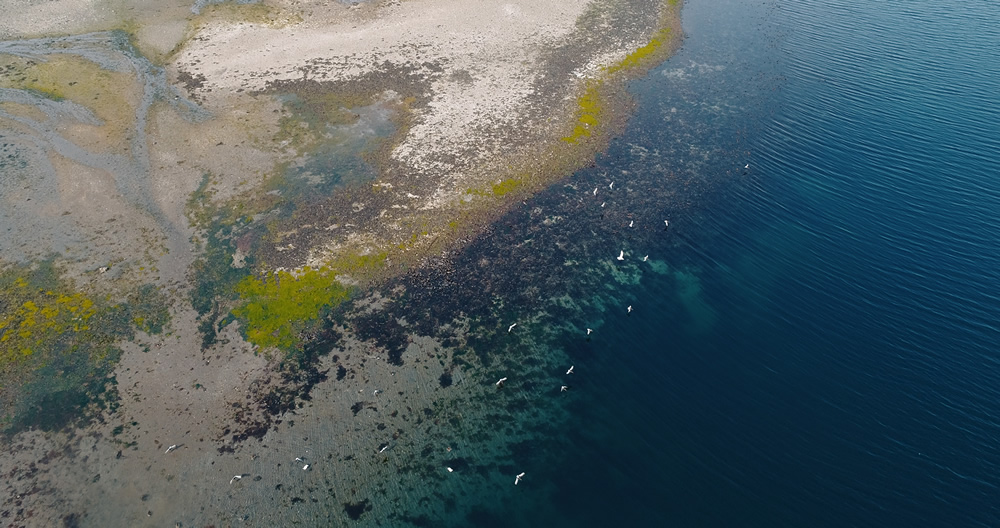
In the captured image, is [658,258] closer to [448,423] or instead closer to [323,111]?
[448,423]

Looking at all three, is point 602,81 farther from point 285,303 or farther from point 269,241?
point 285,303

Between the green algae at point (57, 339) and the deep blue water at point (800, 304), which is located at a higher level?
the deep blue water at point (800, 304)

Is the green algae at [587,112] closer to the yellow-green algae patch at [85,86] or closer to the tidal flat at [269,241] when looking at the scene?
the tidal flat at [269,241]

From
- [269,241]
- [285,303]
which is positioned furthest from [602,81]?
[285,303]

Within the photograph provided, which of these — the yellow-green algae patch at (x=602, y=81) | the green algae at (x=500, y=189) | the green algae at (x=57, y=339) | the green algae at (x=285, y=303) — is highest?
the yellow-green algae patch at (x=602, y=81)

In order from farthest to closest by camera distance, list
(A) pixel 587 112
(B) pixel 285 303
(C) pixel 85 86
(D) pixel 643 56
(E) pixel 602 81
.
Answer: (D) pixel 643 56
(E) pixel 602 81
(C) pixel 85 86
(A) pixel 587 112
(B) pixel 285 303

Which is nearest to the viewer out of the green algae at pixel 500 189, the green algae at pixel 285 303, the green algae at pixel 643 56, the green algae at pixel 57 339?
the green algae at pixel 57 339

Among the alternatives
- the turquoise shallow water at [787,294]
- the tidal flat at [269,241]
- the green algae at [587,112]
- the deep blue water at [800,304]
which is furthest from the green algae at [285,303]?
the green algae at [587,112]

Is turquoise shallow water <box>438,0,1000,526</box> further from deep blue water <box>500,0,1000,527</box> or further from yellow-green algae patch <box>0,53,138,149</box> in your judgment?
yellow-green algae patch <box>0,53,138,149</box>
